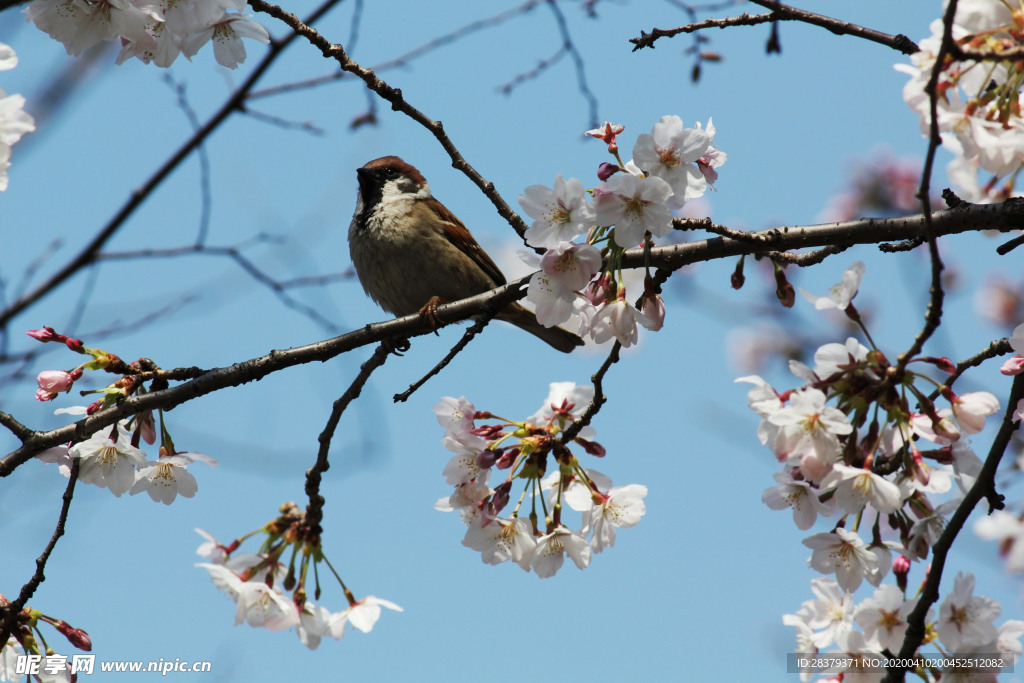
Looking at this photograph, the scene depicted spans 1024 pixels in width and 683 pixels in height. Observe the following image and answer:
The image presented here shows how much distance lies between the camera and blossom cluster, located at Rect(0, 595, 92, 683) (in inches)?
93.3

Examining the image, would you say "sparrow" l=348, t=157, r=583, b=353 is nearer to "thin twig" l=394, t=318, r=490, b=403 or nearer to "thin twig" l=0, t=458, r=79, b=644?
"thin twig" l=394, t=318, r=490, b=403

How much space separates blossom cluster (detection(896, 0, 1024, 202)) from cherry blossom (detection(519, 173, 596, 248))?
2.57 feet

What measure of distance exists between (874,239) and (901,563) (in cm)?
100

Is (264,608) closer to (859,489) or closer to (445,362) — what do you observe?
(445,362)

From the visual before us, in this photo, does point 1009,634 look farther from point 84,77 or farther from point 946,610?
point 84,77

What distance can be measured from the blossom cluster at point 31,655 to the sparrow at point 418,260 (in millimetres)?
2832

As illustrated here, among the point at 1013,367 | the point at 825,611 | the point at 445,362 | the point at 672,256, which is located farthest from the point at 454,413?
the point at 1013,367

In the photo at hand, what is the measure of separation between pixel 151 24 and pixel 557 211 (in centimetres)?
131

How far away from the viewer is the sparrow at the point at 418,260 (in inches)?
195

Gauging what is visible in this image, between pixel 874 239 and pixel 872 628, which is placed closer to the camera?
pixel 872 628

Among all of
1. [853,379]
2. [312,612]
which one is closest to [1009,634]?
[853,379]

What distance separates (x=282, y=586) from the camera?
8.61ft

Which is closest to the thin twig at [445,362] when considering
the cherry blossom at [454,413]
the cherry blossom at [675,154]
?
the cherry blossom at [454,413]

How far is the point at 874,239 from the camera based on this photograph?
257cm
